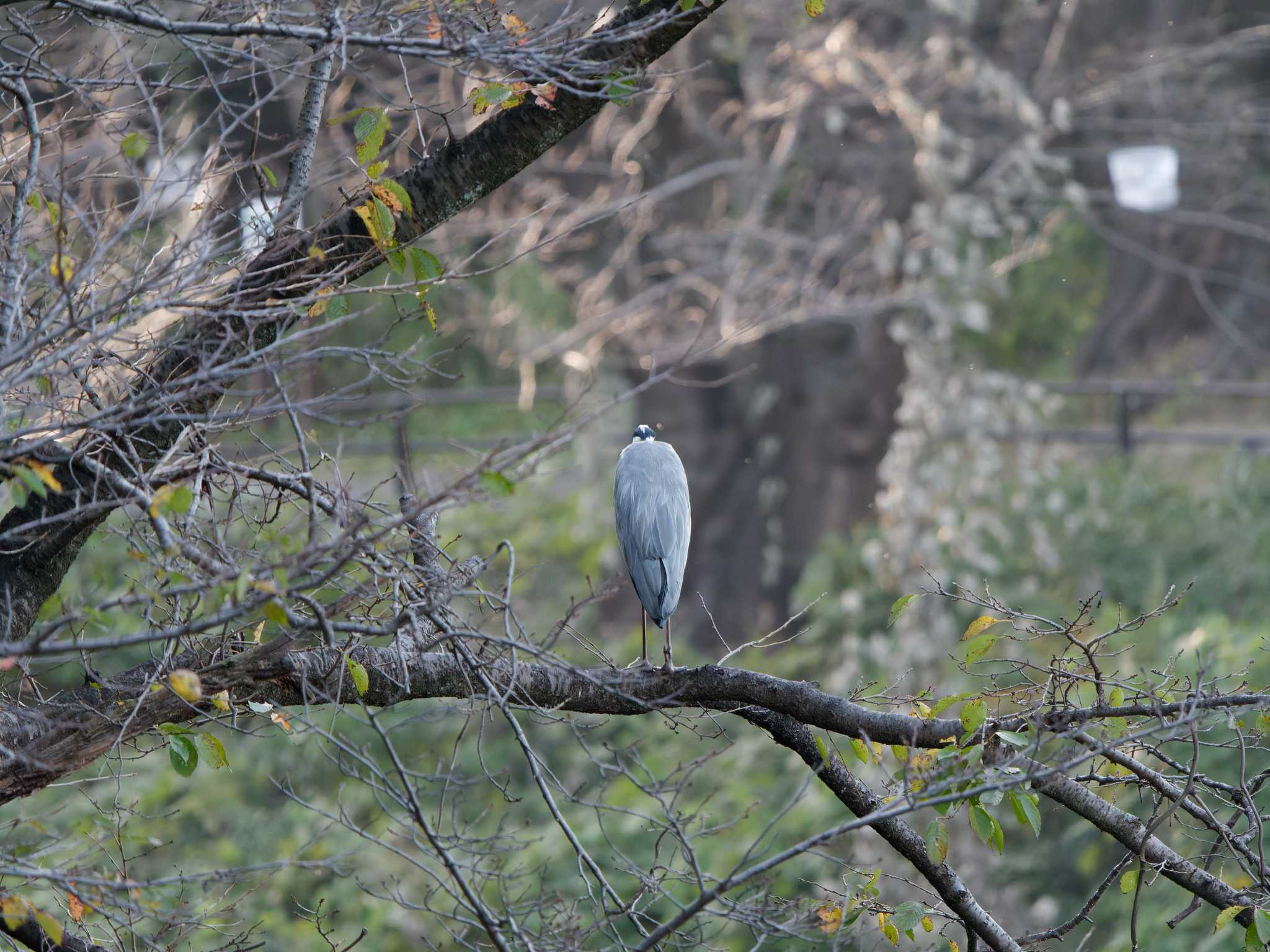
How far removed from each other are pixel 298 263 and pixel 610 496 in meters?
6.37

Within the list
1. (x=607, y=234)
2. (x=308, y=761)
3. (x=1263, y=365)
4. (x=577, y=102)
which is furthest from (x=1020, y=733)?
(x=1263, y=365)

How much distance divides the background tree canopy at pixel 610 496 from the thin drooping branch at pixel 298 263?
16mm

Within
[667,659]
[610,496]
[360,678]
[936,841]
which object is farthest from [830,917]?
[610,496]

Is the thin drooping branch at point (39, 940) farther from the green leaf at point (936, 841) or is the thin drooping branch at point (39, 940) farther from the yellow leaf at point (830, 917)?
the green leaf at point (936, 841)

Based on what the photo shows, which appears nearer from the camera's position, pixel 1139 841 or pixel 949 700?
pixel 949 700

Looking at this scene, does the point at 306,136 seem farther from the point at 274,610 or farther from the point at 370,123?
the point at 274,610

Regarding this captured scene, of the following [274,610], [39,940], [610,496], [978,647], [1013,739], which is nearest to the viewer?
[274,610]

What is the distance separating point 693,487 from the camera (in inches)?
351

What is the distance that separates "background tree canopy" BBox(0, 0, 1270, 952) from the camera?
213 cm

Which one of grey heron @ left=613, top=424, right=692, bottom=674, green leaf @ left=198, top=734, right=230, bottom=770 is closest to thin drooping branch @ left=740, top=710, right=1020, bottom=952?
grey heron @ left=613, top=424, right=692, bottom=674

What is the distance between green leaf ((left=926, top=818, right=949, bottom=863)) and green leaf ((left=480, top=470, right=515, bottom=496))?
3.72 feet

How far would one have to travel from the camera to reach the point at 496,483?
1.68m

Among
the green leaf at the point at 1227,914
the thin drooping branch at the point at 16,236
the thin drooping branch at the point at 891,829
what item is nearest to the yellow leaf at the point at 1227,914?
the green leaf at the point at 1227,914

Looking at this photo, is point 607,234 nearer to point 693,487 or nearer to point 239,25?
point 693,487
